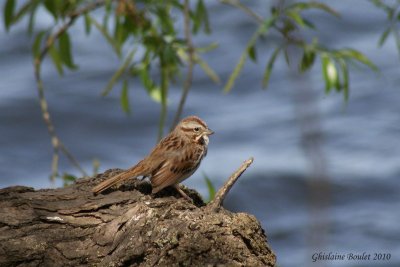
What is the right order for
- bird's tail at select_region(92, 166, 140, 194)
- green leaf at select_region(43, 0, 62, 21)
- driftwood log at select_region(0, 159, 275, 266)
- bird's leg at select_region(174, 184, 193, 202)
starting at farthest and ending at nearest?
1. green leaf at select_region(43, 0, 62, 21)
2. bird's leg at select_region(174, 184, 193, 202)
3. bird's tail at select_region(92, 166, 140, 194)
4. driftwood log at select_region(0, 159, 275, 266)

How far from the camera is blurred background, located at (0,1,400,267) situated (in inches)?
536

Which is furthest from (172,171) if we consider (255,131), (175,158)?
(255,131)

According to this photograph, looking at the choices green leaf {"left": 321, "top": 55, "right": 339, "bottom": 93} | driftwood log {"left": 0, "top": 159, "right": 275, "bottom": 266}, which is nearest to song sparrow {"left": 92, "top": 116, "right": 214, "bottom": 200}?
driftwood log {"left": 0, "top": 159, "right": 275, "bottom": 266}

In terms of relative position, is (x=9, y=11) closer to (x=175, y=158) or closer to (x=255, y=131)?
(x=175, y=158)

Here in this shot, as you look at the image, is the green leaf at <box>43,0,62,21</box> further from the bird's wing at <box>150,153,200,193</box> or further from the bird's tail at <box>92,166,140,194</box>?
the bird's tail at <box>92,166,140,194</box>

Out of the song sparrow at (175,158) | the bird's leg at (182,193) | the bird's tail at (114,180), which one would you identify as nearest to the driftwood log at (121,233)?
the bird's tail at (114,180)

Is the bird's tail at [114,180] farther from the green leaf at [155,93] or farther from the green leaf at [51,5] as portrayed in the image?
the green leaf at [155,93]

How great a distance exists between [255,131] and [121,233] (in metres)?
8.92

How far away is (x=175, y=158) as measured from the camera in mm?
8109

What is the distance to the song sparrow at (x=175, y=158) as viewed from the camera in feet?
23.7

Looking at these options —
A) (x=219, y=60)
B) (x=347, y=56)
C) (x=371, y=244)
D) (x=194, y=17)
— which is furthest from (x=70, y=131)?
(x=347, y=56)

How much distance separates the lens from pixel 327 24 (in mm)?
17500

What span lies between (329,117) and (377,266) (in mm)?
3261

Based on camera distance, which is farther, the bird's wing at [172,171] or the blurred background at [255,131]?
the blurred background at [255,131]
